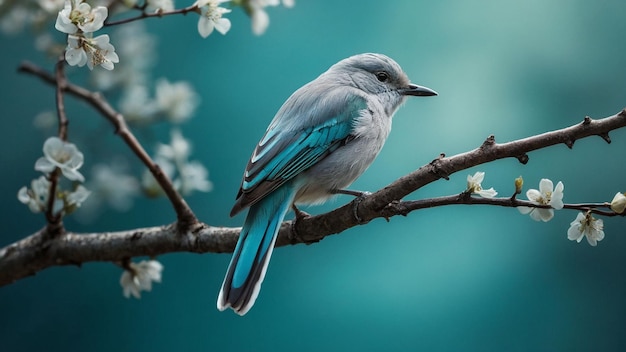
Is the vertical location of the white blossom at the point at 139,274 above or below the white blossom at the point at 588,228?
above

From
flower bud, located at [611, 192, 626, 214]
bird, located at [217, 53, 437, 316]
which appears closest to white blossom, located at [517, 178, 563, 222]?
flower bud, located at [611, 192, 626, 214]

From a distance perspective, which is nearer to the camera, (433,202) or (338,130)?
(433,202)

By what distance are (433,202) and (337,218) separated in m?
0.32

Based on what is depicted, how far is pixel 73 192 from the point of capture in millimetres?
1918

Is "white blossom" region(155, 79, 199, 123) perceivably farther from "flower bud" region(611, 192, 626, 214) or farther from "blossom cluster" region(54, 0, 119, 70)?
"flower bud" region(611, 192, 626, 214)

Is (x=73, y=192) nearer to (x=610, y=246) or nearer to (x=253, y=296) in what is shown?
(x=253, y=296)

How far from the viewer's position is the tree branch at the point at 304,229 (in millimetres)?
1427

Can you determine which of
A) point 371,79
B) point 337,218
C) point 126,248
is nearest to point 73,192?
point 126,248

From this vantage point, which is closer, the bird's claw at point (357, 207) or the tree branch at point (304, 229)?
the tree branch at point (304, 229)

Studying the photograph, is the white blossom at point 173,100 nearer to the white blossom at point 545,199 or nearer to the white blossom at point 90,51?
the white blossom at point 90,51

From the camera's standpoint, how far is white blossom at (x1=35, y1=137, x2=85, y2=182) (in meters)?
1.76

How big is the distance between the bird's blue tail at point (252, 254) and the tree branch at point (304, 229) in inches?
2.9

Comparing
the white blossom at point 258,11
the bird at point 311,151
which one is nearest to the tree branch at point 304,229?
the bird at point 311,151

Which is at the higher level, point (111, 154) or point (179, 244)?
point (111, 154)
